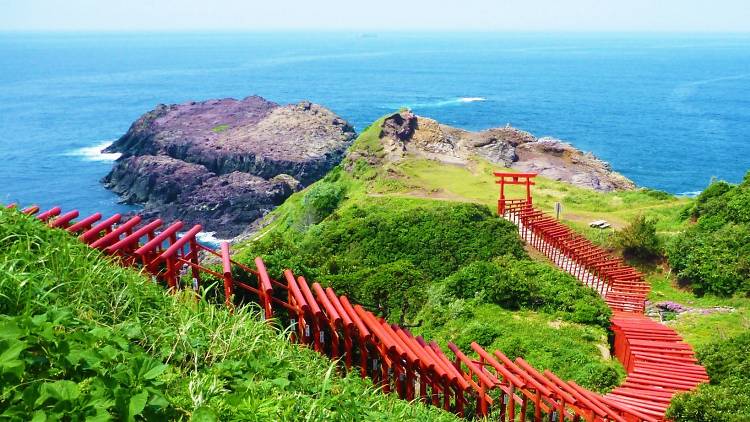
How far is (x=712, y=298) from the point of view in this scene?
22.5 meters

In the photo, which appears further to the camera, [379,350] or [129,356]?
[379,350]

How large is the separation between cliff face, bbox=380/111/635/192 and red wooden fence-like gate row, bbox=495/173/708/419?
1896cm

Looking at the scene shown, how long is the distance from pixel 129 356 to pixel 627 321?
51.7 feet

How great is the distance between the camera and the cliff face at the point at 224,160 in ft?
201

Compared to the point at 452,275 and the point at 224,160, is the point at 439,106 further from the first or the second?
the point at 452,275

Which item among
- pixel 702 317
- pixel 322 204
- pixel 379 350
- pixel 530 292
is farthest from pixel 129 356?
pixel 322 204

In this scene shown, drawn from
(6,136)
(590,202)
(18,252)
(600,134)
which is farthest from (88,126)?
(18,252)

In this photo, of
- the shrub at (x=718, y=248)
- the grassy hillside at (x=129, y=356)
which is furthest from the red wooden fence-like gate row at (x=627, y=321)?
the grassy hillside at (x=129, y=356)

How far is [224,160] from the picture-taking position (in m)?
71.5

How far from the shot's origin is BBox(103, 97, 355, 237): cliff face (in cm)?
6134

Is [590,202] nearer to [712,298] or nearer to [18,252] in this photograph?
[712,298]

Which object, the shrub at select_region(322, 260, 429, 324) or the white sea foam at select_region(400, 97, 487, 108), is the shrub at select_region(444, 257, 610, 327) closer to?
the shrub at select_region(322, 260, 429, 324)

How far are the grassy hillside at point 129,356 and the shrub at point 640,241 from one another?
20.0 meters

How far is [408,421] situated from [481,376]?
9.85 ft
